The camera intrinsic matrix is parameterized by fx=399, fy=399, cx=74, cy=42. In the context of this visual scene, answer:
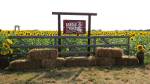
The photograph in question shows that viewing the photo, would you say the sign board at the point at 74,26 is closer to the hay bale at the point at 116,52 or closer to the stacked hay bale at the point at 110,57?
the stacked hay bale at the point at 110,57

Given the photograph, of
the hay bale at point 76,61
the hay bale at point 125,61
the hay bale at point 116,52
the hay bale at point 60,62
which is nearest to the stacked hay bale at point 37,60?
the hay bale at point 60,62

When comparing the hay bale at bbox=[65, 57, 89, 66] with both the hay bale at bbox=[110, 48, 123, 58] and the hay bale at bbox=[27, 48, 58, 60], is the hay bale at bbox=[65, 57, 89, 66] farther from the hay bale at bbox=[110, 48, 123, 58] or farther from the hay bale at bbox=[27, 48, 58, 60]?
the hay bale at bbox=[110, 48, 123, 58]

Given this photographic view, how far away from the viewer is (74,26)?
1742 centimetres

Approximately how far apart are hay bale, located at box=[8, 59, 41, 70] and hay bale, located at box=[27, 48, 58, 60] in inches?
7.4

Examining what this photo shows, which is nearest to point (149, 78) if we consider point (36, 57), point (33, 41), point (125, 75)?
point (125, 75)

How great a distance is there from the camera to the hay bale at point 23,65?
14.4 metres

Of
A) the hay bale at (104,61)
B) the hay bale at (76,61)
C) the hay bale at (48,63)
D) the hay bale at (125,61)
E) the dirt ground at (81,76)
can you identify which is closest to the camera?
the dirt ground at (81,76)

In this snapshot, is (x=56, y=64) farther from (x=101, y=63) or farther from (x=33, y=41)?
(x=33, y=41)

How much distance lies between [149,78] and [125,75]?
2.92 ft

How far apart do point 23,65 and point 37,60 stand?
1.81ft

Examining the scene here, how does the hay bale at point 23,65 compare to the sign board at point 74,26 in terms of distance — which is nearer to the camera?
the hay bale at point 23,65

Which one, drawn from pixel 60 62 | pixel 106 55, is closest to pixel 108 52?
pixel 106 55

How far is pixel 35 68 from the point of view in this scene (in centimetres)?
1465

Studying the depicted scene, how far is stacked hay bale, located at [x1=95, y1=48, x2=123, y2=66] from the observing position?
15.6 metres
